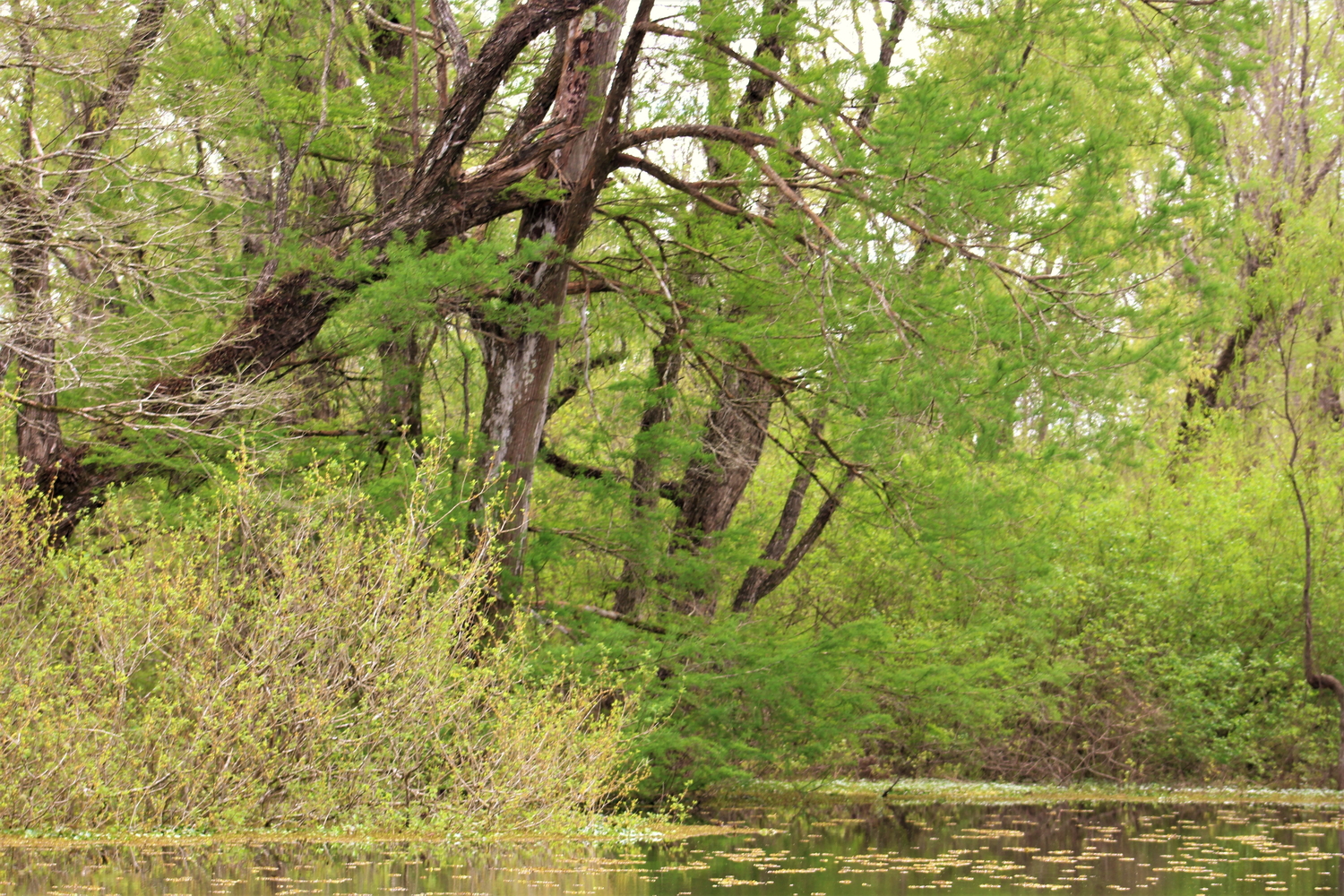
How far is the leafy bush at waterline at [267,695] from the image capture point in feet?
30.1

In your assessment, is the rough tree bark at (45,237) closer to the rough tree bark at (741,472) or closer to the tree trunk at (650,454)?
the tree trunk at (650,454)

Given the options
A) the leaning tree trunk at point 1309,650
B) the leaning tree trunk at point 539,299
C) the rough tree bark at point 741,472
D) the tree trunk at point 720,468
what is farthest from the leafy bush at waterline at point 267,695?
the leaning tree trunk at point 1309,650

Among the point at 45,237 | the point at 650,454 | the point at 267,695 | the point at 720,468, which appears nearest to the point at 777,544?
the point at 720,468

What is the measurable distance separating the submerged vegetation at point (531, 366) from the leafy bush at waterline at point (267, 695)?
45 mm

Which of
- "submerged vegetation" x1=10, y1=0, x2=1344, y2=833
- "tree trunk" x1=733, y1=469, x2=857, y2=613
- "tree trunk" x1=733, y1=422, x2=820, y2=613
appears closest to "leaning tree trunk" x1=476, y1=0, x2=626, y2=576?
"submerged vegetation" x1=10, y1=0, x2=1344, y2=833

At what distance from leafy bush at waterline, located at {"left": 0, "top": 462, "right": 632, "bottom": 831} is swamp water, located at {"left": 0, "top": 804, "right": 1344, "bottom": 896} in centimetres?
67

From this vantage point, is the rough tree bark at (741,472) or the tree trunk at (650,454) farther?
the rough tree bark at (741,472)

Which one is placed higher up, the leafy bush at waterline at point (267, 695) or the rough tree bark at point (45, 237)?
the rough tree bark at point (45, 237)

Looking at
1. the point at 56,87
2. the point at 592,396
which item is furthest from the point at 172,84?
the point at 592,396

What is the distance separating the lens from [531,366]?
13.1 metres

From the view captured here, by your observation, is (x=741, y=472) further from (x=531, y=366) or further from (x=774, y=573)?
(x=531, y=366)

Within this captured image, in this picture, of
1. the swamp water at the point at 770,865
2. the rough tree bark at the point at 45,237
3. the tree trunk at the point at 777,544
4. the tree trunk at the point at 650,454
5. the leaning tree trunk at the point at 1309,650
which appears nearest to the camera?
the swamp water at the point at 770,865

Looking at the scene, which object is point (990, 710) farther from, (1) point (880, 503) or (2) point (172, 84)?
(2) point (172, 84)

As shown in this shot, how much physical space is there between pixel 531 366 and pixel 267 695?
4.50 m
